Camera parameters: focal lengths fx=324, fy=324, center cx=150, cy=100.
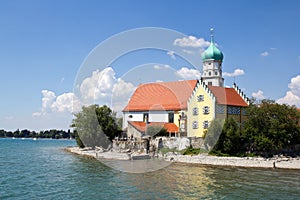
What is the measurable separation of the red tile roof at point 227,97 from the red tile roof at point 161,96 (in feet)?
21.2

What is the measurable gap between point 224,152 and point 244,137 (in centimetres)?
315

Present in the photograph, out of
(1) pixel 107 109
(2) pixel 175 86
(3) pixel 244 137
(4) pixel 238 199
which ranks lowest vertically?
(4) pixel 238 199

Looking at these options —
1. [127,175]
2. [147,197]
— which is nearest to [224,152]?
[127,175]

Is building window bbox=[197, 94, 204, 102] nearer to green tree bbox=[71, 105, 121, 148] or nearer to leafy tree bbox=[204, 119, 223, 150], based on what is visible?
leafy tree bbox=[204, 119, 223, 150]

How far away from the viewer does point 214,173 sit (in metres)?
31.0

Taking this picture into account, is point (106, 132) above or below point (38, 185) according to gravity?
above

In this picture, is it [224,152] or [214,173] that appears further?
[224,152]

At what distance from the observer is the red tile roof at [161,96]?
55.8 metres

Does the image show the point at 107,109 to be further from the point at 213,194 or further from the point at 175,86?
the point at 213,194

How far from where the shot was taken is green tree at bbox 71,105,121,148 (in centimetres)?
5588

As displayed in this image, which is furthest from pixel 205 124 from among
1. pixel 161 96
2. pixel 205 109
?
pixel 161 96

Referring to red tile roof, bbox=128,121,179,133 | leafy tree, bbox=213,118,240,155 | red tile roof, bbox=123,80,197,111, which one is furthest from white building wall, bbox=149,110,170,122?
leafy tree, bbox=213,118,240,155

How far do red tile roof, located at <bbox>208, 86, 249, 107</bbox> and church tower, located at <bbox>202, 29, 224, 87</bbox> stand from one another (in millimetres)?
4149

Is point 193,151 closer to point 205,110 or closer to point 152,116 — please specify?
point 205,110
